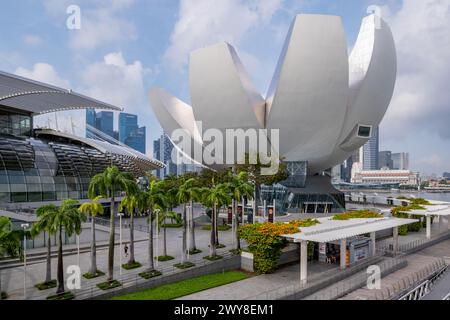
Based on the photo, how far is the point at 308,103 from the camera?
A: 44.9 meters

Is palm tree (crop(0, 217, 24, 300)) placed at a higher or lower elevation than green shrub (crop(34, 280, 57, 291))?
higher

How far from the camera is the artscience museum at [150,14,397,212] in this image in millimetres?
42438

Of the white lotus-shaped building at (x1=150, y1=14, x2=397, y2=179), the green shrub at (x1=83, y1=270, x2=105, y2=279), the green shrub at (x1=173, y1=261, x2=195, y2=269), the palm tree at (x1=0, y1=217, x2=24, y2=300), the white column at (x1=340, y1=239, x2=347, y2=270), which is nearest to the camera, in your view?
the palm tree at (x1=0, y1=217, x2=24, y2=300)

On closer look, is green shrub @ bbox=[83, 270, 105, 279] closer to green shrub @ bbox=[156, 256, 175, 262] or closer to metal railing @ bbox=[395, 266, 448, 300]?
green shrub @ bbox=[156, 256, 175, 262]

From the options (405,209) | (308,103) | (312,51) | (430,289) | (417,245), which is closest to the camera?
(430,289)

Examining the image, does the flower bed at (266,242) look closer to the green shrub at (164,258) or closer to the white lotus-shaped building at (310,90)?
the green shrub at (164,258)

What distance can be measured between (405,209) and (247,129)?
22.3 meters

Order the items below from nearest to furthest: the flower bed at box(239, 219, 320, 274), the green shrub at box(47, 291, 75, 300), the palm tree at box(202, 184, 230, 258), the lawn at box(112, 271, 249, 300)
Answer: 1. the green shrub at box(47, 291, 75, 300)
2. the lawn at box(112, 271, 249, 300)
3. the flower bed at box(239, 219, 320, 274)
4. the palm tree at box(202, 184, 230, 258)

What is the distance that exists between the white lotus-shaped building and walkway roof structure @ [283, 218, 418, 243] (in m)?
20.0

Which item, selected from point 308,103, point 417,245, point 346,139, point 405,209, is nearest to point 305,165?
point 346,139

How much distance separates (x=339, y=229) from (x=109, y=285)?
1607 cm

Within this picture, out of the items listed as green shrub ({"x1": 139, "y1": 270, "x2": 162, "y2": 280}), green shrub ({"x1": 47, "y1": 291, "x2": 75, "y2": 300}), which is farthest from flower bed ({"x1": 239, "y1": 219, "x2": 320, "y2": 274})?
green shrub ({"x1": 47, "y1": 291, "x2": 75, "y2": 300})
